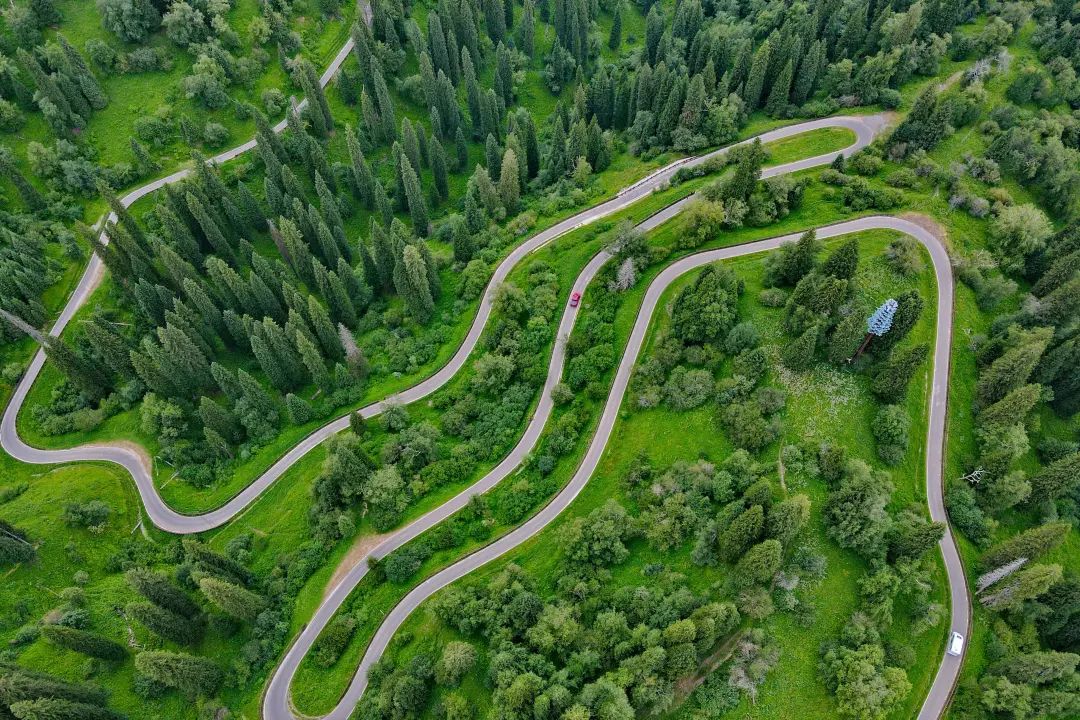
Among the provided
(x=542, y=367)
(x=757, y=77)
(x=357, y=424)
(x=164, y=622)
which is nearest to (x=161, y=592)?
(x=164, y=622)

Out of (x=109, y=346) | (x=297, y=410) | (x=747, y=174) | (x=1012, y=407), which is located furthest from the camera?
(x=109, y=346)

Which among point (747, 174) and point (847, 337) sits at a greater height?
point (747, 174)

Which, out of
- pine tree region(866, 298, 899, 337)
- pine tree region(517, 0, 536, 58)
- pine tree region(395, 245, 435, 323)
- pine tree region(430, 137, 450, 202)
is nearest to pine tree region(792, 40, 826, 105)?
pine tree region(866, 298, 899, 337)

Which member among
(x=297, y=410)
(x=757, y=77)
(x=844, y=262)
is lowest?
(x=297, y=410)

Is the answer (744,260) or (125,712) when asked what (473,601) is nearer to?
(125,712)

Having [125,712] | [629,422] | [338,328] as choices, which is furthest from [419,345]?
[125,712]

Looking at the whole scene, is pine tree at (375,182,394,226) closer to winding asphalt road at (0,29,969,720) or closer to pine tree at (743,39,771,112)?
winding asphalt road at (0,29,969,720)

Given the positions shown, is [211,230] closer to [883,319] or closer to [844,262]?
[844,262]

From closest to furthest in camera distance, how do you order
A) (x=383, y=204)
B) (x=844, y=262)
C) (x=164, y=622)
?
(x=164, y=622) < (x=844, y=262) < (x=383, y=204)
